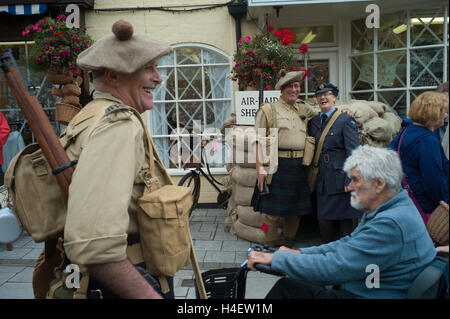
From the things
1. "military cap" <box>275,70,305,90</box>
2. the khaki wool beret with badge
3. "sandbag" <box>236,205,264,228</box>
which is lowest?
"sandbag" <box>236,205,264,228</box>

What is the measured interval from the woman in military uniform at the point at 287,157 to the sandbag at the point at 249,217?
0.43 metres

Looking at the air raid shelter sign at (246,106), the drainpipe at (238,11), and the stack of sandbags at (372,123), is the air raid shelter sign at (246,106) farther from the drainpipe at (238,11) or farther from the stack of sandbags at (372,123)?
the drainpipe at (238,11)

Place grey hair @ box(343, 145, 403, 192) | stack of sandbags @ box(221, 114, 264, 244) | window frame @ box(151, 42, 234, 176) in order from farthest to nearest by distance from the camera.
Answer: window frame @ box(151, 42, 234, 176), stack of sandbags @ box(221, 114, 264, 244), grey hair @ box(343, 145, 403, 192)

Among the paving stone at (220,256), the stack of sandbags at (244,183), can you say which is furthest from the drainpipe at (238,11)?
the paving stone at (220,256)

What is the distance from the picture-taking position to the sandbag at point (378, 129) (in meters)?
5.16

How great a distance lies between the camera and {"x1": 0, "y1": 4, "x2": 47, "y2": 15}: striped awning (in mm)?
6441

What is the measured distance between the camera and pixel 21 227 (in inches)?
59.7

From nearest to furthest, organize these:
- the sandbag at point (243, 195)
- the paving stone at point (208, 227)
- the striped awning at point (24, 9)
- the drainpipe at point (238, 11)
Answer: the sandbag at point (243, 195), the paving stone at point (208, 227), the striped awning at point (24, 9), the drainpipe at point (238, 11)

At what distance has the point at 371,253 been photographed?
2027 mm

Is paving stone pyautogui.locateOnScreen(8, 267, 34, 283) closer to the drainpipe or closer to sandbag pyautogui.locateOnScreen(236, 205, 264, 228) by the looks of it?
sandbag pyautogui.locateOnScreen(236, 205, 264, 228)

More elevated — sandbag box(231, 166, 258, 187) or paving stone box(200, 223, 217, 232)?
sandbag box(231, 166, 258, 187)

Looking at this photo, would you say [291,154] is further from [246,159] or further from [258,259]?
[258,259]

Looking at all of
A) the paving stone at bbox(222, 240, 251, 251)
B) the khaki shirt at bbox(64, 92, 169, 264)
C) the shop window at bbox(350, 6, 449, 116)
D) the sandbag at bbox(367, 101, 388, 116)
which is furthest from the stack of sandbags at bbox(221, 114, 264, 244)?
the khaki shirt at bbox(64, 92, 169, 264)

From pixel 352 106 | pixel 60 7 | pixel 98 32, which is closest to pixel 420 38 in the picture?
pixel 352 106
